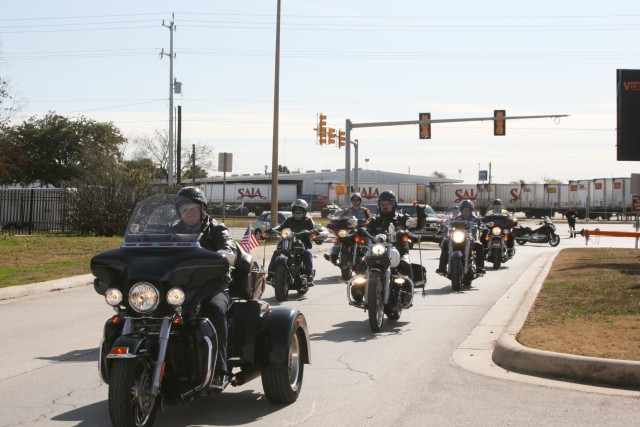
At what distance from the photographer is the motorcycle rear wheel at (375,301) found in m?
12.0

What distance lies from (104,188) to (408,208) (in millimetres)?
12408

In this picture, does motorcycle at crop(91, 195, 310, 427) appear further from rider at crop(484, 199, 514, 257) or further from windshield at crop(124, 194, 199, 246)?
rider at crop(484, 199, 514, 257)

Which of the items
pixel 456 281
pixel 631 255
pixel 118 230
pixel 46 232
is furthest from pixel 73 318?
pixel 46 232

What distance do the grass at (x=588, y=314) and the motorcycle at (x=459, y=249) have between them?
1.60 m

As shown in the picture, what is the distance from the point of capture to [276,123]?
36.9m

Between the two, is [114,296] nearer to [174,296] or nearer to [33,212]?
[174,296]

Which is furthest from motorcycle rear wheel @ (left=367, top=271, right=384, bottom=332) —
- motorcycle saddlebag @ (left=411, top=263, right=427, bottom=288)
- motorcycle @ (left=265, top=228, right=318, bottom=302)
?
motorcycle @ (left=265, top=228, right=318, bottom=302)

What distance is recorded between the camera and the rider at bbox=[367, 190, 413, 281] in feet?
43.4

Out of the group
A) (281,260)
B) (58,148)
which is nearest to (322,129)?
(281,260)

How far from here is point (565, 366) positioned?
900 centimetres

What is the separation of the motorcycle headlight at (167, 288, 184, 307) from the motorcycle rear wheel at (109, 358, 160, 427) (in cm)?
42

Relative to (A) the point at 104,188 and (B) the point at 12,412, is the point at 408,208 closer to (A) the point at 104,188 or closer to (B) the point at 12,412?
(A) the point at 104,188

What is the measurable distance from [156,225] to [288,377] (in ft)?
5.26

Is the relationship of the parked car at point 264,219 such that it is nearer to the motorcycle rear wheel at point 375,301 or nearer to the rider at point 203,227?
the motorcycle rear wheel at point 375,301
